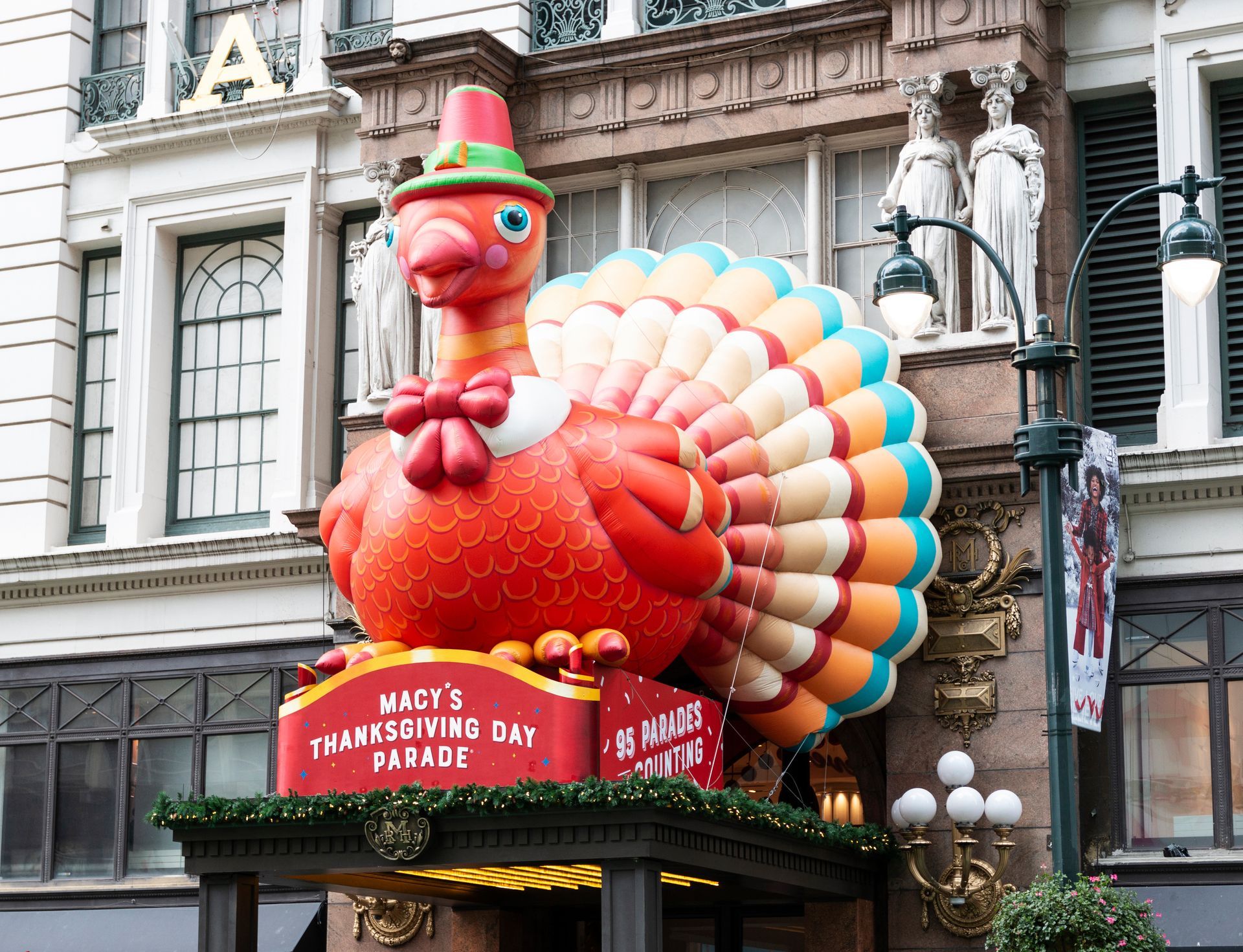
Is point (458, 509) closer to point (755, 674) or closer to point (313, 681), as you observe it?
point (313, 681)

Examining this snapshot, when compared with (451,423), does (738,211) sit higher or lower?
higher

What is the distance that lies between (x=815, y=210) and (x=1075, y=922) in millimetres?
8758

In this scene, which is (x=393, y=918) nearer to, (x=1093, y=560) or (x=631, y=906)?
(x=631, y=906)

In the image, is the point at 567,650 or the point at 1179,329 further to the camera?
the point at 1179,329

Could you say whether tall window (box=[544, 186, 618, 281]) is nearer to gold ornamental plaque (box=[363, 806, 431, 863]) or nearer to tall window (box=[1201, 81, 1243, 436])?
tall window (box=[1201, 81, 1243, 436])

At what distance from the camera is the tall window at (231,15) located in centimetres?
2383

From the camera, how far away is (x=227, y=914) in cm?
1534

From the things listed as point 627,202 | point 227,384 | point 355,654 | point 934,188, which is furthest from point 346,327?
point 355,654

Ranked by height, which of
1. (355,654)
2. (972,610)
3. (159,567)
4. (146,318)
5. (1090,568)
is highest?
(146,318)

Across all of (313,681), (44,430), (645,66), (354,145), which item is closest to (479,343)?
(313,681)

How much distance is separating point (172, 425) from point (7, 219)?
3.37 metres

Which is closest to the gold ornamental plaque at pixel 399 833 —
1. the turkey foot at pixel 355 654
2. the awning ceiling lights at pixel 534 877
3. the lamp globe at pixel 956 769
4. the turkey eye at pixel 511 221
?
the awning ceiling lights at pixel 534 877

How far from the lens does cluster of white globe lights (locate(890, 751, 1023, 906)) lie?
55.8 ft

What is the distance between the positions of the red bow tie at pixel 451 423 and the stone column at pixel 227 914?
3278 millimetres
